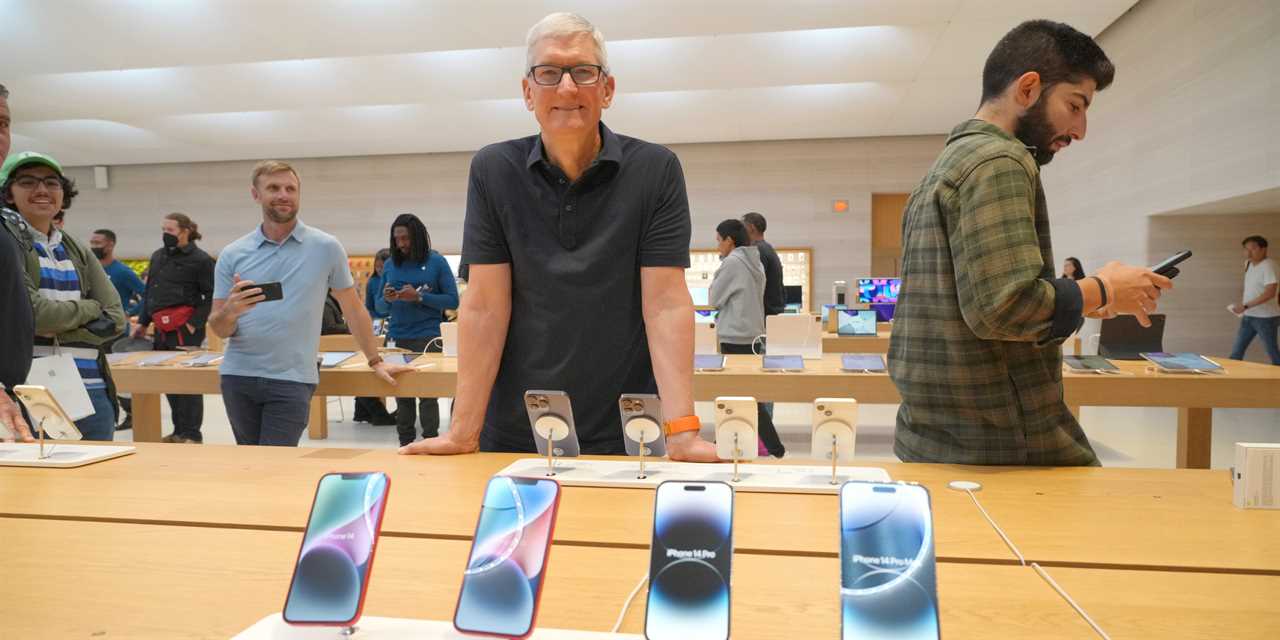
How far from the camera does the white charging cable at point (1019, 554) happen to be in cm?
81

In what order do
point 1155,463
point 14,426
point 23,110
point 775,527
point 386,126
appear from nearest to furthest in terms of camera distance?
point 775,527 → point 14,426 → point 1155,463 → point 23,110 → point 386,126

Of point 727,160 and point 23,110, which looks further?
point 727,160

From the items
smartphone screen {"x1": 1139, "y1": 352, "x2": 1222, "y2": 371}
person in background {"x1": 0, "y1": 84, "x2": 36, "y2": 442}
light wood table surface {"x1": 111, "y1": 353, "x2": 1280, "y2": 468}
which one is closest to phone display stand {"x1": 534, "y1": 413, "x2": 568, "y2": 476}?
person in background {"x1": 0, "y1": 84, "x2": 36, "y2": 442}

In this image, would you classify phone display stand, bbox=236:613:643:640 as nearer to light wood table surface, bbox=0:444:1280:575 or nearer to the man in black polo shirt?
light wood table surface, bbox=0:444:1280:575

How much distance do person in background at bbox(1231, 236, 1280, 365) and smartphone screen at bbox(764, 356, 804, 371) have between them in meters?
5.60

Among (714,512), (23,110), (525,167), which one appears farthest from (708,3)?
(23,110)

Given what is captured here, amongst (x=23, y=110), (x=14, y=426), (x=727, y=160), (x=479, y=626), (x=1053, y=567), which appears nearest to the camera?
(x=479, y=626)

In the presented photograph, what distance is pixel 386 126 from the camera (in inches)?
409

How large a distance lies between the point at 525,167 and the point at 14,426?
1299mm

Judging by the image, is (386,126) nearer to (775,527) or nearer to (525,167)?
(525,167)

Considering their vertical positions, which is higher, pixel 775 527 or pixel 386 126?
pixel 386 126

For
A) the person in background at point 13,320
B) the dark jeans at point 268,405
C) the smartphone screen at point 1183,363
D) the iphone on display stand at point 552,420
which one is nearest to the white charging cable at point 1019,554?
the iphone on display stand at point 552,420

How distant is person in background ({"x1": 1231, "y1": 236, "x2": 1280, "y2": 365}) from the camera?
682 centimetres

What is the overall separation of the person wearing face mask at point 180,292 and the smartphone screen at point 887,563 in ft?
17.0
